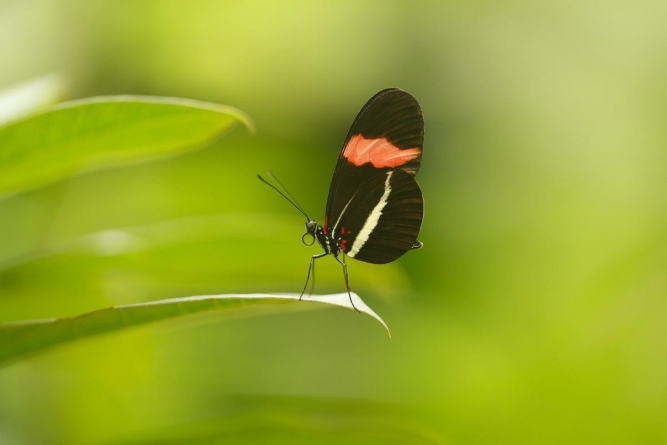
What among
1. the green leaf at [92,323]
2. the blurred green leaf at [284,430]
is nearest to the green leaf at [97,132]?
the green leaf at [92,323]

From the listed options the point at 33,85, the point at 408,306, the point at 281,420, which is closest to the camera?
the point at 281,420

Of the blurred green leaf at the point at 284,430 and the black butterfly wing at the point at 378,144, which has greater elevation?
the black butterfly wing at the point at 378,144

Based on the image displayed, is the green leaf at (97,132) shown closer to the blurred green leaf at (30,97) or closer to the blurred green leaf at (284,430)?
the blurred green leaf at (30,97)

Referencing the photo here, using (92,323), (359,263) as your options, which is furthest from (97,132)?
(359,263)

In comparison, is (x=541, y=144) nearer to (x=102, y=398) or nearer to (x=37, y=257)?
(x=102, y=398)

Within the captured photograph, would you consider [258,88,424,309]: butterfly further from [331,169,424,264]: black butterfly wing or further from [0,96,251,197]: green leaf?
[0,96,251,197]: green leaf

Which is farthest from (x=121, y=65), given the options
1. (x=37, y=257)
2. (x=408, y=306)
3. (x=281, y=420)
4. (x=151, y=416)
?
(x=281, y=420)

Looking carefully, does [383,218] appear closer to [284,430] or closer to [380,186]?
[380,186]

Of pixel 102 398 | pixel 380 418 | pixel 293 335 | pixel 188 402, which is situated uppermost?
pixel 380 418
